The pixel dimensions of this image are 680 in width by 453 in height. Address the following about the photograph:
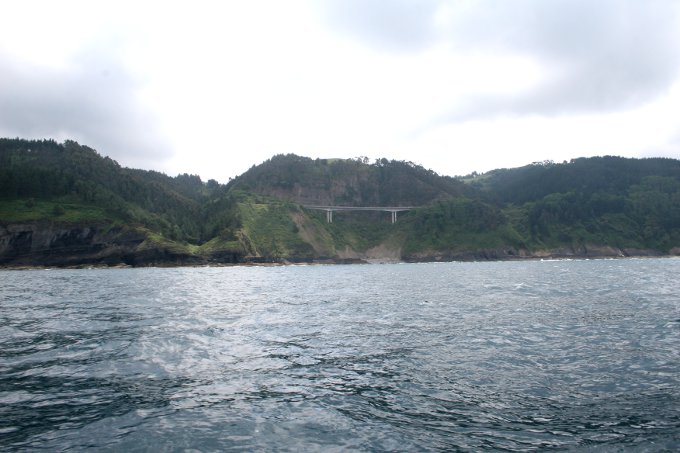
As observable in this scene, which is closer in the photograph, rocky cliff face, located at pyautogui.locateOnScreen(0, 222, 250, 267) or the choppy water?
the choppy water

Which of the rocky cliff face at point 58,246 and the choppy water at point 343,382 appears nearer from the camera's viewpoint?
the choppy water at point 343,382

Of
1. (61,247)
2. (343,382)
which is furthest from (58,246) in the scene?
(343,382)

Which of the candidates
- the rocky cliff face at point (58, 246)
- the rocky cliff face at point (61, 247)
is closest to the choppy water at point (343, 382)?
the rocky cliff face at point (61, 247)

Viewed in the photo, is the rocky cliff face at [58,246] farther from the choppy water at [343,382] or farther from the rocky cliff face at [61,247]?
the choppy water at [343,382]

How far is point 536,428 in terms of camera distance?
13250mm

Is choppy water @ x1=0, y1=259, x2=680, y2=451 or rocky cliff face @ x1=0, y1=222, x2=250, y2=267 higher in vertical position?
rocky cliff face @ x1=0, y1=222, x2=250, y2=267

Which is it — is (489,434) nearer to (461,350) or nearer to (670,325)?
(461,350)

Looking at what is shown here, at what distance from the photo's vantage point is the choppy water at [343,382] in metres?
12.7

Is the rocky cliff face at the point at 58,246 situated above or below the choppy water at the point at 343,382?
above

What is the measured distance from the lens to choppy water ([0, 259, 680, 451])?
12.7 m

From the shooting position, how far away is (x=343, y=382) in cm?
1825

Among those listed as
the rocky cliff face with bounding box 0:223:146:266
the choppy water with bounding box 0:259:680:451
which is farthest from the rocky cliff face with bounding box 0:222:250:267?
the choppy water with bounding box 0:259:680:451

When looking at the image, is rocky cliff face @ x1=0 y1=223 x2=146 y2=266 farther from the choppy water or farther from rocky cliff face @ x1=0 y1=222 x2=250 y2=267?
the choppy water

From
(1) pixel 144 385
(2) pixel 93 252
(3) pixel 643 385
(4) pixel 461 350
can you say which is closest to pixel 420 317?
(4) pixel 461 350
